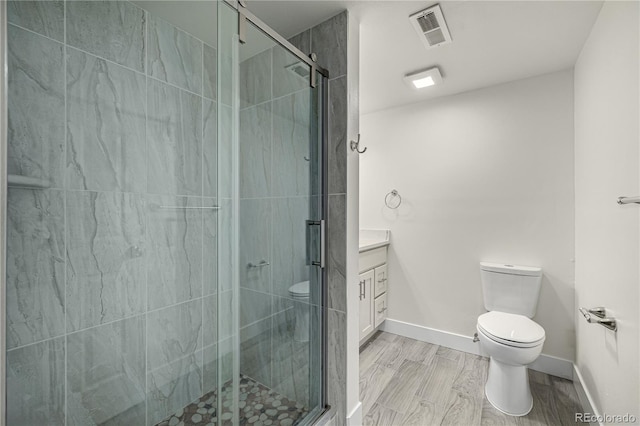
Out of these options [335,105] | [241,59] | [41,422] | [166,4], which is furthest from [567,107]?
[41,422]

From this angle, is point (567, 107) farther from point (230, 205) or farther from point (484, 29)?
point (230, 205)

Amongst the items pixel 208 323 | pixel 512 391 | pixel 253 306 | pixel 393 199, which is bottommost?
pixel 512 391

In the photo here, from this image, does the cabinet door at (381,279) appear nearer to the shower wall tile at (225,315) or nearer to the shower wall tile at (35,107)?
the shower wall tile at (225,315)

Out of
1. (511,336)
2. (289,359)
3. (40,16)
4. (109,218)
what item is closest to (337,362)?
(289,359)

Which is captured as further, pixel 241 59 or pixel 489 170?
pixel 489 170

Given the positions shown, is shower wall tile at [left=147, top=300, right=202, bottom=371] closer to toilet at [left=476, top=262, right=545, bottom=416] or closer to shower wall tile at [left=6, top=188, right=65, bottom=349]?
shower wall tile at [left=6, top=188, right=65, bottom=349]

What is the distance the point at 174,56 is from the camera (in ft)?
5.50

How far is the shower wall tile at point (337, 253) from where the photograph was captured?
1512 millimetres

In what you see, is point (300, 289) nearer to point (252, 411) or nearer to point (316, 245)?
point (316, 245)

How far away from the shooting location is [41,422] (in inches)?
47.1

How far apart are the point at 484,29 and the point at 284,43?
121 centimetres

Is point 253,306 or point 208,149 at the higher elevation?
point 208,149

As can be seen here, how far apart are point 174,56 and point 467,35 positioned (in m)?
1.77

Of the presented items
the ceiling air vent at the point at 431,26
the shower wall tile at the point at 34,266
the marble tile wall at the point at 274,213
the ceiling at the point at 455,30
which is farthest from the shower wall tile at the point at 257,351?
the ceiling air vent at the point at 431,26
